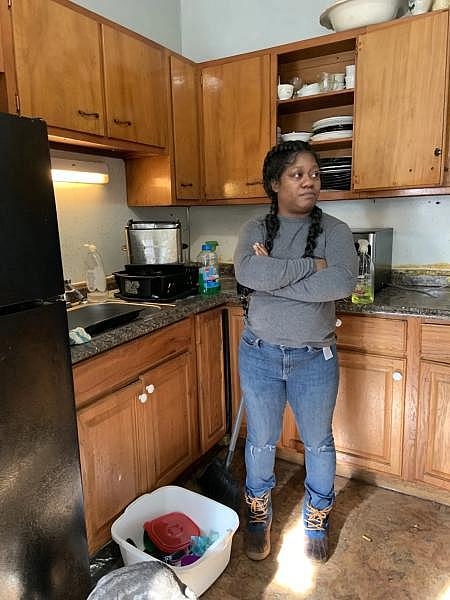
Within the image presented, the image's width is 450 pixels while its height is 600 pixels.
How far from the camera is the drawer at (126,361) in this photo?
4.69 feet

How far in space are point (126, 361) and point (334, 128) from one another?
145cm

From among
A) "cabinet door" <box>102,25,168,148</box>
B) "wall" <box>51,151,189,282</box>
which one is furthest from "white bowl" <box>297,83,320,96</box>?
"wall" <box>51,151,189,282</box>

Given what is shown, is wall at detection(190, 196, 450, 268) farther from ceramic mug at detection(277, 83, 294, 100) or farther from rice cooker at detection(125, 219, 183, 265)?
rice cooker at detection(125, 219, 183, 265)

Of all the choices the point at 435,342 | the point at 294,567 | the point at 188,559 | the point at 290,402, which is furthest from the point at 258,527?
the point at 435,342

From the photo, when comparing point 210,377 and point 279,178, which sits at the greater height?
point 279,178

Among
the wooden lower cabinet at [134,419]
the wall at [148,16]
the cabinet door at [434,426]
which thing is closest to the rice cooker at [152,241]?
the wooden lower cabinet at [134,419]

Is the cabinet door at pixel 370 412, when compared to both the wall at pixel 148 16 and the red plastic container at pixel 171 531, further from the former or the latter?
the wall at pixel 148 16

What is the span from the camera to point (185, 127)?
2.31m

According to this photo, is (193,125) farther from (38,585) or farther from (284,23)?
(38,585)

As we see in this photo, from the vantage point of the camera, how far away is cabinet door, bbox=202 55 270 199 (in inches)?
88.5

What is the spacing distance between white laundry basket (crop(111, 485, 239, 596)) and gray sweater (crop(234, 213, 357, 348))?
0.65 m

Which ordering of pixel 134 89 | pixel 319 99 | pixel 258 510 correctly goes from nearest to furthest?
1. pixel 258 510
2. pixel 134 89
3. pixel 319 99

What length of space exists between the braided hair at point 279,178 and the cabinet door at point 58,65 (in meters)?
0.77

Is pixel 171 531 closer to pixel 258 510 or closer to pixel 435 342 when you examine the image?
pixel 258 510
